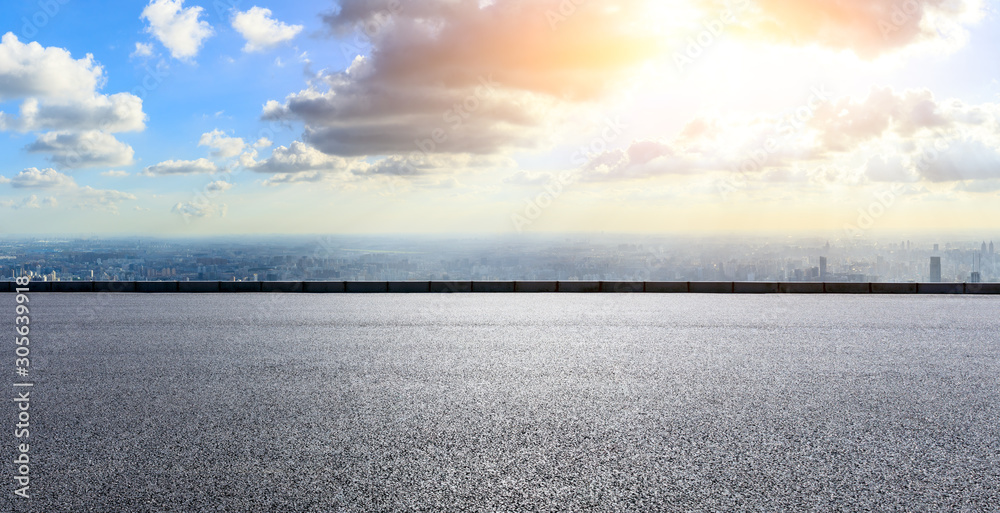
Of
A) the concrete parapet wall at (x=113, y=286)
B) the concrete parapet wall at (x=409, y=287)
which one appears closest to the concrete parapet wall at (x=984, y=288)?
the concrete parapet wall at (x=409, y=287)

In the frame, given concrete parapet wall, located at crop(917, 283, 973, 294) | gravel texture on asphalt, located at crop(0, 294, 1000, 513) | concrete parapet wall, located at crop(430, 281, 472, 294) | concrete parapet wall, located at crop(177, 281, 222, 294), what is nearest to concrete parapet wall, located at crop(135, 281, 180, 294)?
concrete parapet wall, located at crop(177, 281, 222, 294)

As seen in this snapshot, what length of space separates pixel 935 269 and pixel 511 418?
18749 mm

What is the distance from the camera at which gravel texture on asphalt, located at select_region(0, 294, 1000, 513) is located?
4.27 metres

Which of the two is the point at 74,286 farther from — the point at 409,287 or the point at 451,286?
the point at 451,286

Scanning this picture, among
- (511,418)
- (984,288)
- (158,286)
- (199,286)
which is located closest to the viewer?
(511,418)

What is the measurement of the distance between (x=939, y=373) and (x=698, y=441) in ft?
15.6

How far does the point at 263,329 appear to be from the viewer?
11805 mm

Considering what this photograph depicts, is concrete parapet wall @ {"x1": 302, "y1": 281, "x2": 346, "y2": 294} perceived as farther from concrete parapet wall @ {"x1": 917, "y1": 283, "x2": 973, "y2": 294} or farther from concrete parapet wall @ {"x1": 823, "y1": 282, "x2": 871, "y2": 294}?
concrete parapet wall @ {"x1": 917, "y1": 283, "x2": 973, "y2": 294}

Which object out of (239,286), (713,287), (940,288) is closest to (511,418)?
(713,287)

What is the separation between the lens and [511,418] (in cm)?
596

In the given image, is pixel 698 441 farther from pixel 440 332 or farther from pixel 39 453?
pixel 440 332

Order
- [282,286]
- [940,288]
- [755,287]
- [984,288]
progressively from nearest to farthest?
[984,288] → [940,288] → [755,287] → [282,286]

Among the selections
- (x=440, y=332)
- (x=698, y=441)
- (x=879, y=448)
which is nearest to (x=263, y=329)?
(x=440, y=332)

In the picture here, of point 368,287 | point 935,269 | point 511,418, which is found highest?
point 935,269
